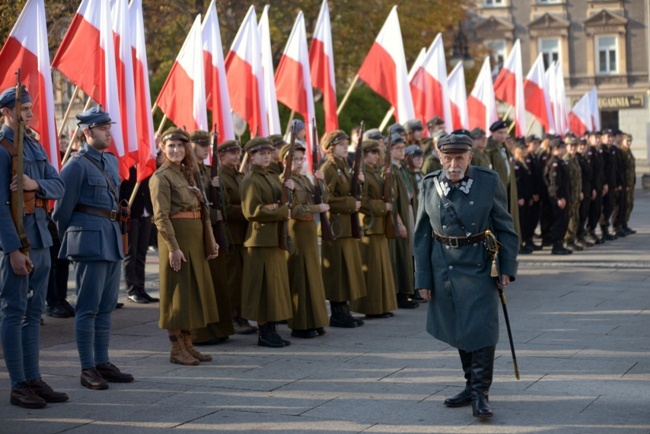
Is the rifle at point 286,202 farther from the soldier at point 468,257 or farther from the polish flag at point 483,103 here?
the polish flag at point 483,103

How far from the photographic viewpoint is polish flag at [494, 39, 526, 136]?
2252 centimetres

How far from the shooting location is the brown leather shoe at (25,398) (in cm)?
771

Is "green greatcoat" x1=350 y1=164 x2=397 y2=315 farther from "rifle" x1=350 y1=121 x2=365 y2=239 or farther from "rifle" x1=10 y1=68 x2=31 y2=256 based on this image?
"rifle" x1=10 y1=68 x2=31 y2=256

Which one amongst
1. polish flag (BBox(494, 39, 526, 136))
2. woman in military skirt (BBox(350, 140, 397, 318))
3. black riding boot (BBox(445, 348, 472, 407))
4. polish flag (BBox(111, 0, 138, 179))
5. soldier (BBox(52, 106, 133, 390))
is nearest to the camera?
black riding boot (BBox(445, 348, 472, 407))

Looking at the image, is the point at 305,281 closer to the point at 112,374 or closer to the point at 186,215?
the point at 186,215

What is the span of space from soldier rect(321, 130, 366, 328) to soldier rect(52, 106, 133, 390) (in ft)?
11.0

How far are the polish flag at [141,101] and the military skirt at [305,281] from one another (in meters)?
1.95

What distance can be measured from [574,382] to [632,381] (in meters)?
0.43

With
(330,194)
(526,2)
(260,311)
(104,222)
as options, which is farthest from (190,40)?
(526,2)

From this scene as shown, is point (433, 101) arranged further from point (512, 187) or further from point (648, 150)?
point (648, 150)

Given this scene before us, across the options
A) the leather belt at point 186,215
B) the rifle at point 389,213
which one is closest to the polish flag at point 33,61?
the leather belt at point 186,215

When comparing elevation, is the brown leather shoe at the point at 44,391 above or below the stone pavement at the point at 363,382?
above

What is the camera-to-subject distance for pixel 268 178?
10.4m

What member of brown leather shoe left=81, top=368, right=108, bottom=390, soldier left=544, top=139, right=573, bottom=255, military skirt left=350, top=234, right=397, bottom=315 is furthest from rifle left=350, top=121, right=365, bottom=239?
soldier left=544, top=139, right=573, bottom=255
